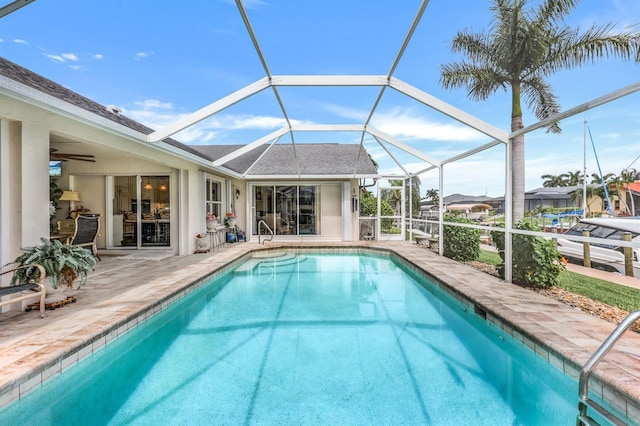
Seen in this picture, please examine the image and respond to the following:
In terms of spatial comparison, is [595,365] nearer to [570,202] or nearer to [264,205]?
[570,202]

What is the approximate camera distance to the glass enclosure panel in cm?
1346

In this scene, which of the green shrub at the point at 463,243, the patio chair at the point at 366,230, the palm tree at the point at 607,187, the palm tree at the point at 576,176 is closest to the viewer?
the palm tree at the point at 607,187

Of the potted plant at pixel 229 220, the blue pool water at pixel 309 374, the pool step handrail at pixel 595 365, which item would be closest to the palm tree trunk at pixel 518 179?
the blue pool water at pixel 309 374

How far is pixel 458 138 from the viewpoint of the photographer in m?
13.2

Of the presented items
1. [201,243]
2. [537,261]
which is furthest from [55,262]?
[537,261]

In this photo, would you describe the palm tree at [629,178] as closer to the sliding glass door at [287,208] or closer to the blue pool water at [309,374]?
the blue pool water at [309,374]

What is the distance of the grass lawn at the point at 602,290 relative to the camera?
501cm

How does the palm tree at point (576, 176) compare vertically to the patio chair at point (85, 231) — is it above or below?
above

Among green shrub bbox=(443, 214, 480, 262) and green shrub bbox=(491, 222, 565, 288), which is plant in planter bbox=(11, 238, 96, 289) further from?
green shrub bbox=(443, 214, 480, 262)

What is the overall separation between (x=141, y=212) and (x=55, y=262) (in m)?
6.12

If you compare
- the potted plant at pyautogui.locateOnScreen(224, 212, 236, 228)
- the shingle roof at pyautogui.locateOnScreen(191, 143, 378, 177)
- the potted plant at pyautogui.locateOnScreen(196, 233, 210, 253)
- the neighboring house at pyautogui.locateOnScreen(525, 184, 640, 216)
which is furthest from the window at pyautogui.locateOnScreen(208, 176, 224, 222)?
the neighboring house at pyautogui.locateOnScreen(525, 184, 640, 216)

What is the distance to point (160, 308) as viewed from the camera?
4848mm

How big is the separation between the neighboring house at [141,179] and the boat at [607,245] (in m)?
5.83

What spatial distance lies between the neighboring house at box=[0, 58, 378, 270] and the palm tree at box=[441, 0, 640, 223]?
4.37 meters
